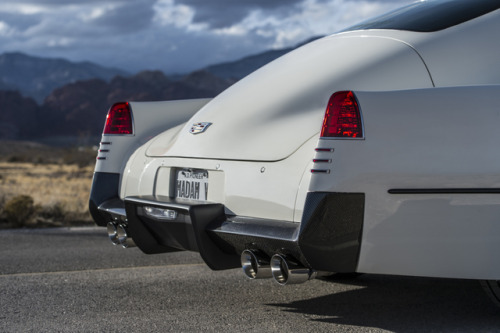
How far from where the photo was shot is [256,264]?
153 inches

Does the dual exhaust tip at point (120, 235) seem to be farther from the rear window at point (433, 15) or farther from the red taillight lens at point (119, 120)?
the rear window at point (433, 15)

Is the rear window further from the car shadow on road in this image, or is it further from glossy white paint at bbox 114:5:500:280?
the car shadow on road

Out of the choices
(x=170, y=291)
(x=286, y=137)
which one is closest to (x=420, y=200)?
(x=286, y=137)

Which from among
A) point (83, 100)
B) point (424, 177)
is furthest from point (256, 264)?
point (83, 100)

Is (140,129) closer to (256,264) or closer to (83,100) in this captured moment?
(256,264)

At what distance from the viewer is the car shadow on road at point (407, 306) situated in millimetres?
4047

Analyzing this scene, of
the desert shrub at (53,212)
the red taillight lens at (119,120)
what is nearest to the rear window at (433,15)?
the red taillight lens at (119,120)

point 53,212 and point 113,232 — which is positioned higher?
point 113,232

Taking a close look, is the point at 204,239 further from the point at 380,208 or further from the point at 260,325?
the point at 380,208

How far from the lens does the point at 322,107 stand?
414 cm

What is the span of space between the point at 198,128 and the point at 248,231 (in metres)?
0.97

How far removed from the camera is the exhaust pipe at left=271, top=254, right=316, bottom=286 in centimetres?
372

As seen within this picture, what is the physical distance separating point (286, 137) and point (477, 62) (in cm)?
122

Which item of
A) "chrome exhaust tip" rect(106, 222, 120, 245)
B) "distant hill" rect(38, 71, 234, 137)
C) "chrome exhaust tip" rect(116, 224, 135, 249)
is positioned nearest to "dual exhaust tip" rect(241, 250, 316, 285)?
"chrome exhaust tip" rect(116, 224, 135, 249)
